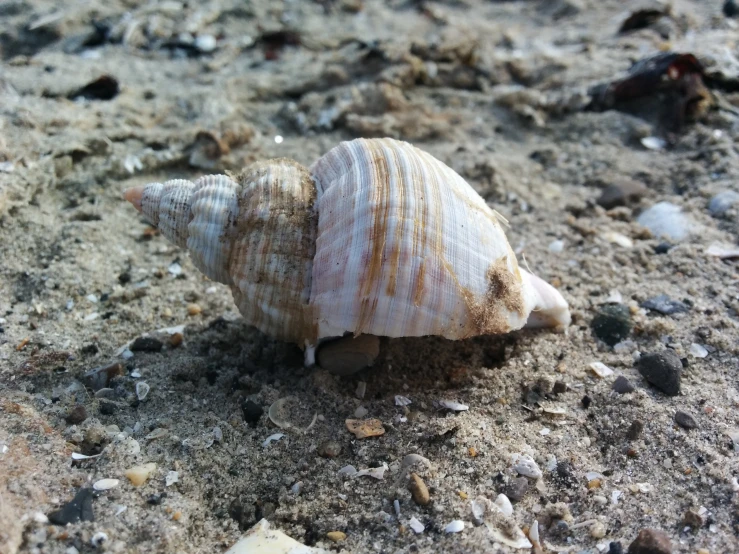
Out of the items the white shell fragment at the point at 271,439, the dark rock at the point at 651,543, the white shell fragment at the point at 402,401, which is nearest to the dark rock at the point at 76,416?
the white shell fragment at the point at 271,439

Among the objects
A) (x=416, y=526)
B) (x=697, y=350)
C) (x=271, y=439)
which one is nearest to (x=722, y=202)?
(x=697, y=350)

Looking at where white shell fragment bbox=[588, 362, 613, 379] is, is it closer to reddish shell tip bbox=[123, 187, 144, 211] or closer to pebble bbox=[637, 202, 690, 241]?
pebble bbox=[637, 202, 690, 241]

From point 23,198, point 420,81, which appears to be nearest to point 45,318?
point 23,198

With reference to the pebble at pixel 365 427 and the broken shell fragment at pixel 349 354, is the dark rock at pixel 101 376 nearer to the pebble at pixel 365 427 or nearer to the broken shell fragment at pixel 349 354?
the broken shell fragment at pixel 349 354

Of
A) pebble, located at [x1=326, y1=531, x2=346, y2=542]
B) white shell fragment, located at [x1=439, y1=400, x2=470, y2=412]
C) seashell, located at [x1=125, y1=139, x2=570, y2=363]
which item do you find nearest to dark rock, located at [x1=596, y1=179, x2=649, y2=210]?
seashell, located at [x1=125, y1=139, x2=570, y2=363]

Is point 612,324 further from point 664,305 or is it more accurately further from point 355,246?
point 355,246

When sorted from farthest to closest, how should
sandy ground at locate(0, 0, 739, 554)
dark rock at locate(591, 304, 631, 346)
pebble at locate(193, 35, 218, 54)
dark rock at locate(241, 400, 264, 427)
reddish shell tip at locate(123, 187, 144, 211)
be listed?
pebble at locate(193, 35, 218, 54), dark rock at locate(591, 304, 631, 346), reddish shell tip at locate(123, 187, 144, 211), dark rock at locate(241, 400, 264, 427), sandy ground at locate(0, 0, 739, 554)
